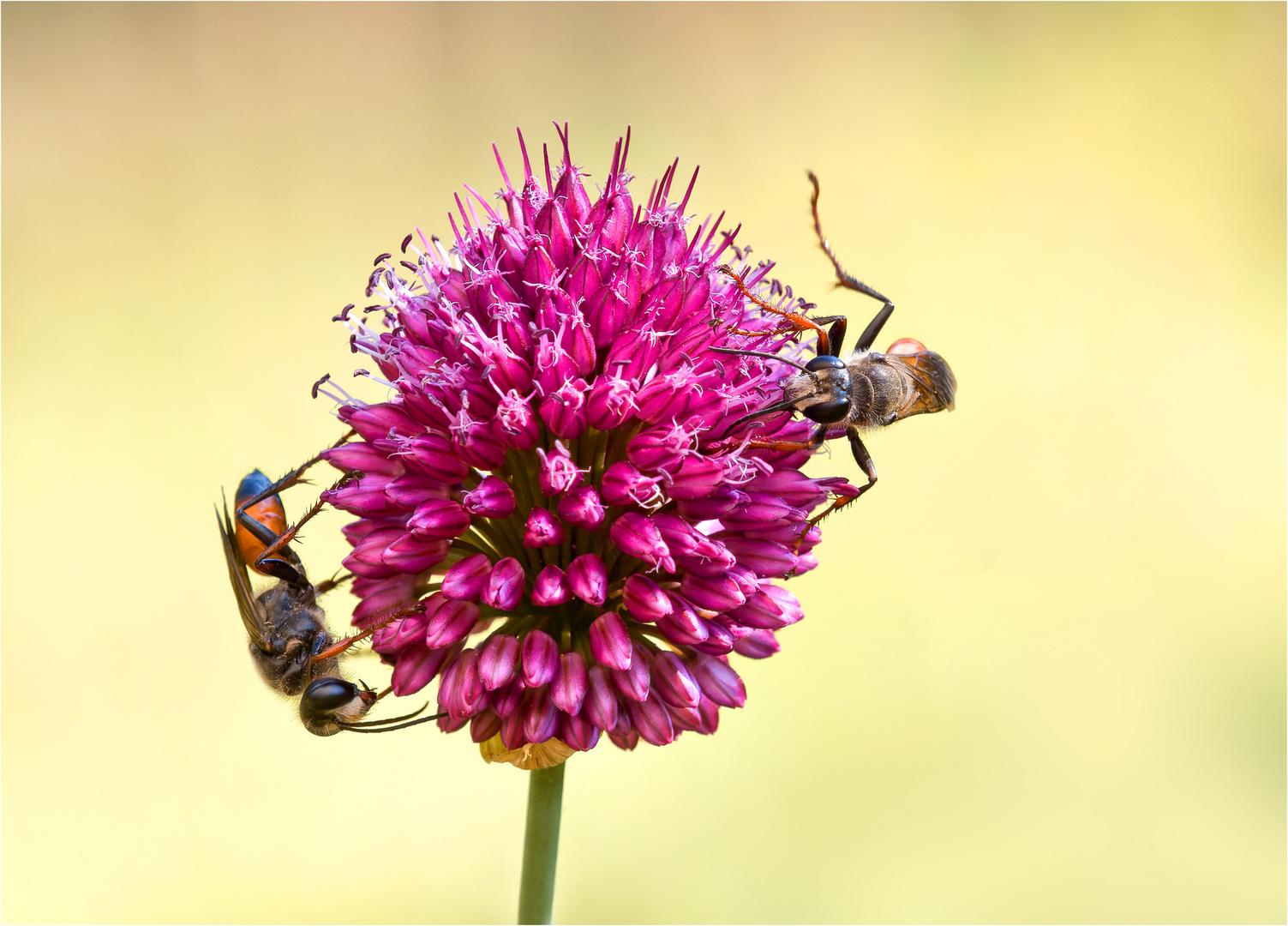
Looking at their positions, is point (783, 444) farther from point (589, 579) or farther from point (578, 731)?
point (578, 731)

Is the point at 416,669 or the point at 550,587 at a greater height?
the point at 550,587

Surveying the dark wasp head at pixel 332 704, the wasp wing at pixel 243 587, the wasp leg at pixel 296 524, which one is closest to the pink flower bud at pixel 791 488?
the wasp leg at pixel 296 524

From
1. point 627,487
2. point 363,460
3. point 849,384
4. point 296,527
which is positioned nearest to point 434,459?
point 363,460

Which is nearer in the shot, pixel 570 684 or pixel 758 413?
pixel 570 684

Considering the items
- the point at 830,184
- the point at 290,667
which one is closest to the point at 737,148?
the point at 830,184

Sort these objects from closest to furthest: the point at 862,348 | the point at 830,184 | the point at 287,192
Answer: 1. the point at 862,348
2. the point at 287,192
3. the point at 830,184

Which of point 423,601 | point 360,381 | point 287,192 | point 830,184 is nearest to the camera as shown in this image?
point 423,601

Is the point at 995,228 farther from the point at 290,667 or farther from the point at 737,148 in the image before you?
the point at 290,667

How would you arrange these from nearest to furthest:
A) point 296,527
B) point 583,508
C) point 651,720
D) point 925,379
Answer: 1. point 583,508
2. point 651,720
3. point 296,527
4. point 925,379
